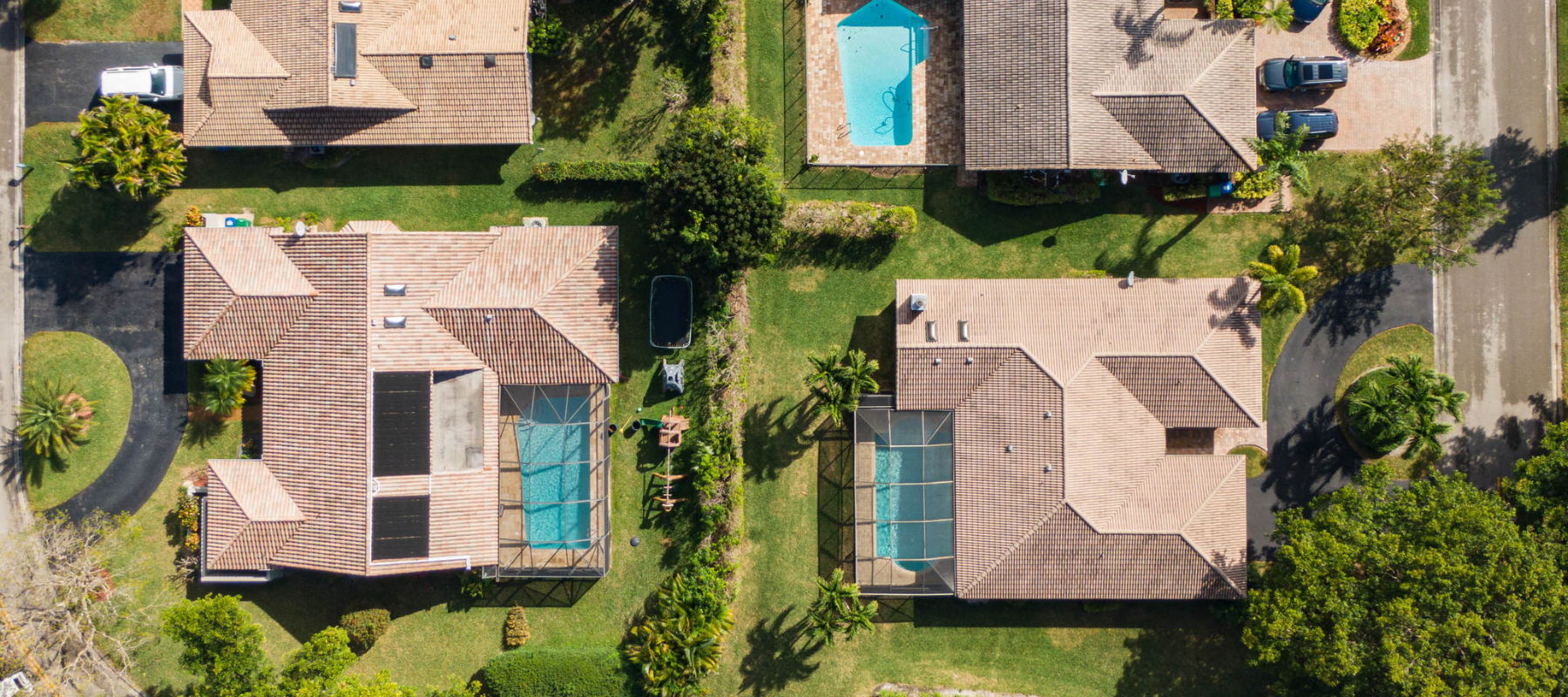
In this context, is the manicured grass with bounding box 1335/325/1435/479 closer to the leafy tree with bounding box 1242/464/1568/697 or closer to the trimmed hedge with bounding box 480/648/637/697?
the leafy tree with bounding box 1242/464/1568/697

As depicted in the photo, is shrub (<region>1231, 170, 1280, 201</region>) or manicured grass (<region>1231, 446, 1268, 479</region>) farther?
manicured grass (<region>1231, 446, 1268, 479</region>)

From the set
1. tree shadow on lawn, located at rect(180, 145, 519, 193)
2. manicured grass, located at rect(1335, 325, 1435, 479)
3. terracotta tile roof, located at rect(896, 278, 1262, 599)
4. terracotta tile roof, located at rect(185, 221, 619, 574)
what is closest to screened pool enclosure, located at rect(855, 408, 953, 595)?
Answer: terracotta tile roof, located at rect(896, 278, 1262, 599)

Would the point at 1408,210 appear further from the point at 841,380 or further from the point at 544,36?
the point at 544,36

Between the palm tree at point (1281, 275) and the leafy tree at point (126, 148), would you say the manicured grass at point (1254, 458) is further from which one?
the leafy tree at point (126, 148)

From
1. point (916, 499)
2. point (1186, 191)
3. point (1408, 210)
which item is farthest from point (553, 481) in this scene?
point (1408, 210)

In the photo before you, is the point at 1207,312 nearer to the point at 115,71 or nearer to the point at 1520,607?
the point at 1520,607

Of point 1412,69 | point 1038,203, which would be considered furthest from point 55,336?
point 1412,69
